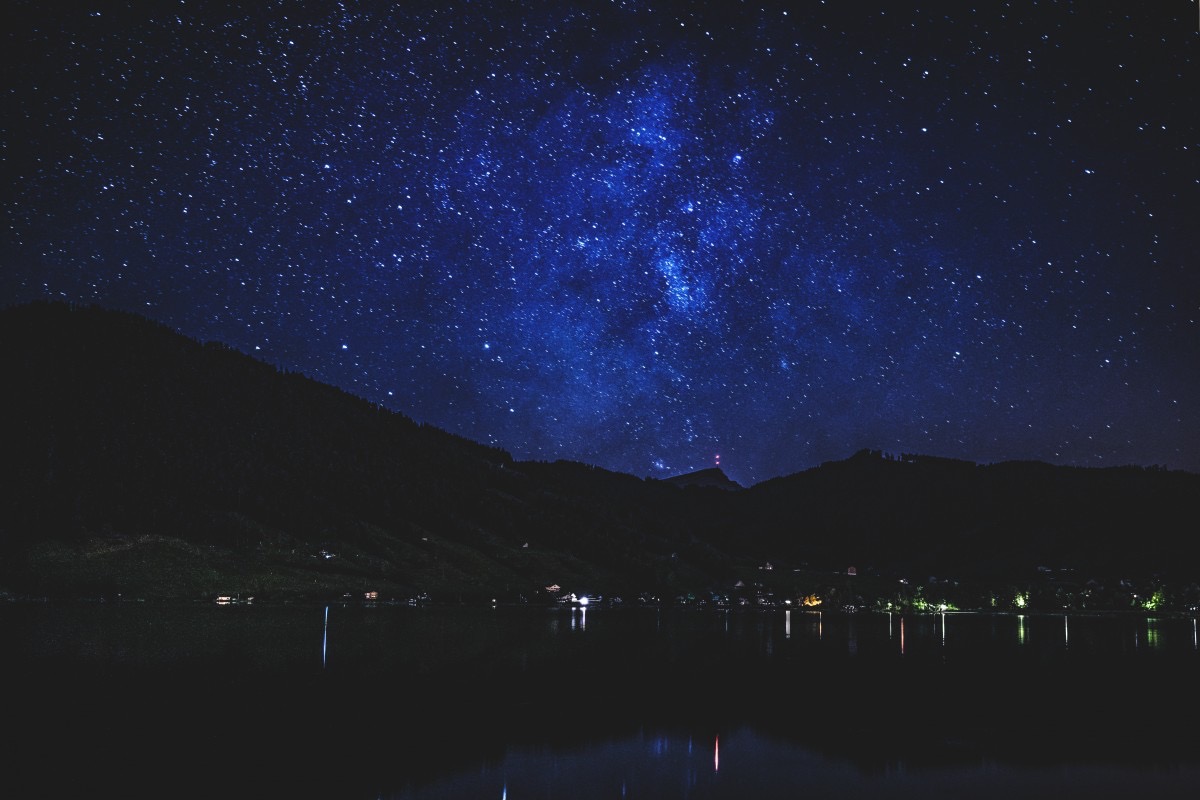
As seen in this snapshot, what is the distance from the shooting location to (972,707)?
39812 millimetres

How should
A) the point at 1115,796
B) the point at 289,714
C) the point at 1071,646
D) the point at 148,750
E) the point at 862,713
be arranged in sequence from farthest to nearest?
the point at 1071,646
the point at 862,713
the point at 289,714
the point at 148,750
the point at 1115,796

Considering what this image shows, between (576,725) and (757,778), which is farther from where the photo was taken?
(576,725)

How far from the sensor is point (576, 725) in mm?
33344

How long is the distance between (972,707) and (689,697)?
12.8 meters

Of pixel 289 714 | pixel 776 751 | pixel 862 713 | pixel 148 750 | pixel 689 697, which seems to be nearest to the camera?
pixel 148 750

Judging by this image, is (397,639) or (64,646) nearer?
(64,646)

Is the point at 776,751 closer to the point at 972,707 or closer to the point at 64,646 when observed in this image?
the point at 972,707

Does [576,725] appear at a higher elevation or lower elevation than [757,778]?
lower

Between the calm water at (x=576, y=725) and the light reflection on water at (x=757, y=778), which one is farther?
the calm water at (x=576, y=725)

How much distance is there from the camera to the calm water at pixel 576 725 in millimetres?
24156

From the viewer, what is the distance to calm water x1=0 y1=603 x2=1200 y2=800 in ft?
79.3

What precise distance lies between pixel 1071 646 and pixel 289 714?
80561mm


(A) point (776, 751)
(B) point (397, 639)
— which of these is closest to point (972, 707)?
(A) point (776, 751)

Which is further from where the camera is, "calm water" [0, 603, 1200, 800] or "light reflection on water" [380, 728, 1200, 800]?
"calm water" [0, 603, 1200, 800]
